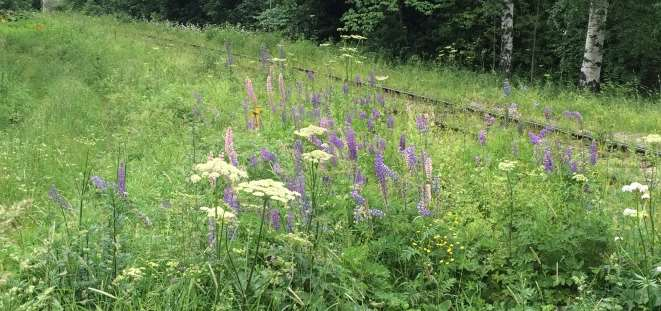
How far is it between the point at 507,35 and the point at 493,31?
3346 mm

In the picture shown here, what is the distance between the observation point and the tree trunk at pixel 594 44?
569 inches

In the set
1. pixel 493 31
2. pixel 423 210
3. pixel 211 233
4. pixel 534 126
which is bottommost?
pixel 534 126

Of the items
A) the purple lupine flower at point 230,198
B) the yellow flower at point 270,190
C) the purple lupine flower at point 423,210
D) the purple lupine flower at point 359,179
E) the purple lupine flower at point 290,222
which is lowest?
the purple lupine flower at point 423,210

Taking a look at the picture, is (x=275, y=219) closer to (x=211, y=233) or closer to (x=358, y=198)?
(x=211, y=233)

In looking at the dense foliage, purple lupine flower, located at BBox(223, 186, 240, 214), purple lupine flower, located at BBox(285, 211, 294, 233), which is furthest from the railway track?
the dense foliage

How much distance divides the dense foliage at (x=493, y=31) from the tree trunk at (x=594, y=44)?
4.62 ft

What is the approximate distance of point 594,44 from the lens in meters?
14.8

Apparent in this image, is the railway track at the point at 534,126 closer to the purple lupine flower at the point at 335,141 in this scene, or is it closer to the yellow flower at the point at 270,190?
the purple lupine flower at the point at 335,141

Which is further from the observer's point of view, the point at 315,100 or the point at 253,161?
the point at 315,100

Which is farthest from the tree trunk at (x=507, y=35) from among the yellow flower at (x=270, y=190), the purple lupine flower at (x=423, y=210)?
the yellow flower at (x=270, y=190)

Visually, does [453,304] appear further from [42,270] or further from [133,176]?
[133,176]

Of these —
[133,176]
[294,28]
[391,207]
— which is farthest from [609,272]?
[294,28]

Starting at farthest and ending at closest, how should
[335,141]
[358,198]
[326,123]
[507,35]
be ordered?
[507,35] → [326,123] → [335,141] → [358,198]

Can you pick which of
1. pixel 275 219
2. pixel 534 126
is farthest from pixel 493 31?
pixel 275 219
